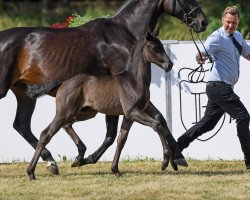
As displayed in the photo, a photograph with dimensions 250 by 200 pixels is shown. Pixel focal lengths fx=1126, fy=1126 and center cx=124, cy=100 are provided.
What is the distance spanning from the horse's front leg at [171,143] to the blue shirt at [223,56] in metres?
0.72

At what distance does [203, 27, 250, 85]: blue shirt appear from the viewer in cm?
1197

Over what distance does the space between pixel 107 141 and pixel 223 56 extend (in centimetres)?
159

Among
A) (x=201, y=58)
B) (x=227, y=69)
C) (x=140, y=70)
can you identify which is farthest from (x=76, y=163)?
(x=227, y=69)

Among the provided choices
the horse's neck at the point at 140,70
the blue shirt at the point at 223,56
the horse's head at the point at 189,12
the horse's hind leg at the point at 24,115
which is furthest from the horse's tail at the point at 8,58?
the blue shirt at the point at 223,56

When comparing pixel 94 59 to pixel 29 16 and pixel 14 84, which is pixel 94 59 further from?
pixel 29 16

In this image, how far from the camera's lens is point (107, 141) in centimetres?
1238

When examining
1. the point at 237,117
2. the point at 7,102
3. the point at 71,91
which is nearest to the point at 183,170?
the point at 237,117

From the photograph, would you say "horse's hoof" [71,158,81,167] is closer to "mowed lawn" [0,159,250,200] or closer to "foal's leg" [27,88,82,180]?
"mowed lawn" [0,159,250,200]

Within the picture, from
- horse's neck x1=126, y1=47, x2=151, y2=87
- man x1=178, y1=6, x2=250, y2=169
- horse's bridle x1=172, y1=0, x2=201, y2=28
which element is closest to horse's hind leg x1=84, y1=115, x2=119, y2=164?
horse's neck x1=126, y1=47, x2=151, y2=87

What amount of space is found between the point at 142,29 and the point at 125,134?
119 cm

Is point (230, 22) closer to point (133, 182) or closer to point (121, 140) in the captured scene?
point (121, 140)

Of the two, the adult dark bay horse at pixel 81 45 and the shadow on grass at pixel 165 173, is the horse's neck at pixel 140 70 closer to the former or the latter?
the adult dark bay horse at pixel 81 45

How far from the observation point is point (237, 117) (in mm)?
12008

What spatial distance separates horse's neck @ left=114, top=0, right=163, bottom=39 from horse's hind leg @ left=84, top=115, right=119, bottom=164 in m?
1.05
